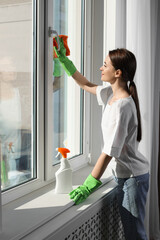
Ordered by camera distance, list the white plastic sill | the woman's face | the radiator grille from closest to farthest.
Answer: the white plastic sill < the radiator grille < the woman's face

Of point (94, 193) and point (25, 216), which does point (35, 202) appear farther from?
point (94, 193)

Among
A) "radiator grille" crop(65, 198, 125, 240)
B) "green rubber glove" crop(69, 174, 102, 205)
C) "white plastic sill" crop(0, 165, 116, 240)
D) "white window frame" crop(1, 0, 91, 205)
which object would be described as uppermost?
"white window frame" crop(1, 0, 91, 205)

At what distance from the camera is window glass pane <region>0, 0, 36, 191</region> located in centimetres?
139

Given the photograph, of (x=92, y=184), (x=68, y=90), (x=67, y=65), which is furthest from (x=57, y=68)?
(x=92, y=184)

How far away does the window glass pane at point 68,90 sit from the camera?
1794 millimetres

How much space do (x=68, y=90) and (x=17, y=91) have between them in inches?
20.7

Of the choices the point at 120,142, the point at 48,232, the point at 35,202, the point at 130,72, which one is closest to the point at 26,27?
the point at 130,72

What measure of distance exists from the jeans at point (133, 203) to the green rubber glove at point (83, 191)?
189 millimetres

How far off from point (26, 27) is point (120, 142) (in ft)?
2.30

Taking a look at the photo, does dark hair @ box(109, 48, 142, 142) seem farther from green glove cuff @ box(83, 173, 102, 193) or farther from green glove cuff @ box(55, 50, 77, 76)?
green glove cuff @ box(83, 173, 102, 193)

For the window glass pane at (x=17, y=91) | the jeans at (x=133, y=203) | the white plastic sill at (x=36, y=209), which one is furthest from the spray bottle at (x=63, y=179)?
the jeans at (x=133, y=203)

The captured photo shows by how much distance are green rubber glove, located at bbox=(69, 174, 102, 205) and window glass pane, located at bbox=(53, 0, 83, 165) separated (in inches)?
12.0

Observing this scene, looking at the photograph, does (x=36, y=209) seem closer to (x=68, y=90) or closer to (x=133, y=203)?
(x=133, y=203)

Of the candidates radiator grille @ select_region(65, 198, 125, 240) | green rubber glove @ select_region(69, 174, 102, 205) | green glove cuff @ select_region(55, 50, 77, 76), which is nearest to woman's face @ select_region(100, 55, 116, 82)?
green glove cuff @ select_region(55, 50, 77, 76)
